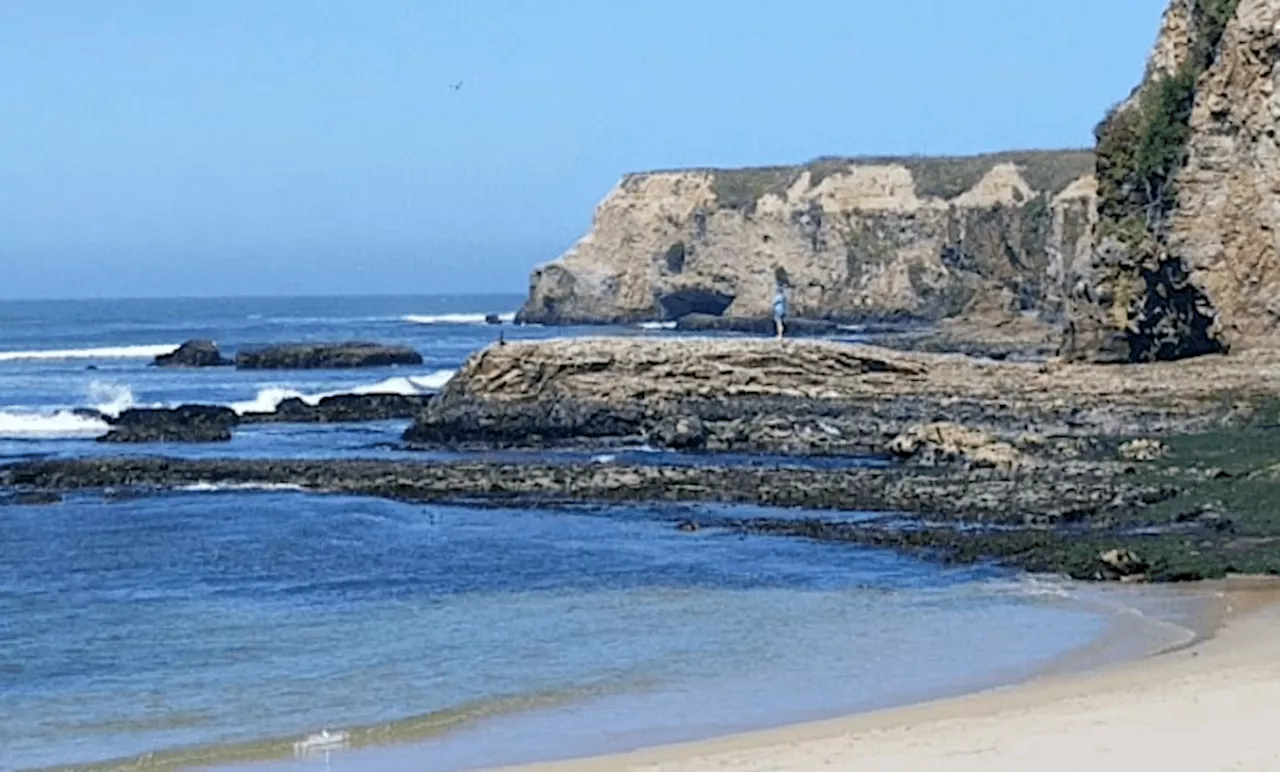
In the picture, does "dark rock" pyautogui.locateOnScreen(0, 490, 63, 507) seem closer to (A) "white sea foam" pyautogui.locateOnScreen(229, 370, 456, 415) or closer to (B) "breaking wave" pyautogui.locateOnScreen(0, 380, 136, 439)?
(B) "breaking wave" pyautogui.locateOnScreen(0, 380, 136, 439)

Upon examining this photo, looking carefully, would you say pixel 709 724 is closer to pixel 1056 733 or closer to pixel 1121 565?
pixel 1056 733

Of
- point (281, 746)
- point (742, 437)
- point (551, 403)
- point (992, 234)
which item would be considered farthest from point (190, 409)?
point (992, 234)

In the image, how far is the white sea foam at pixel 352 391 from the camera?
146 ft

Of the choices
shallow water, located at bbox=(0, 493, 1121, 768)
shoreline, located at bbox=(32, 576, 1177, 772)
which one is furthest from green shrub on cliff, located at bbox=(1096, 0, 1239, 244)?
shoreline, located at bbox=(32, 576, 1177, 772)

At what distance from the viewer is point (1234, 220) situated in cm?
3491

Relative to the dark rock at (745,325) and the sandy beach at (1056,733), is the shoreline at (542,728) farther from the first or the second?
the dark rock at (745,325)

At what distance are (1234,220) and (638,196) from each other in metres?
64.5

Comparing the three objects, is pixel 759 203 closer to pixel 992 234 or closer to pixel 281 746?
pixel 992 234

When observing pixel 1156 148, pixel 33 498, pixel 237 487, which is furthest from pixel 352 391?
pixel 33 498

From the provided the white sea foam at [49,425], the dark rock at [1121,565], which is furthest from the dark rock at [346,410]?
the dark rock at [1121,565]

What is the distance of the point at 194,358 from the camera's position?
64562 millimetres

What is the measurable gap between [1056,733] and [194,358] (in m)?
56.7

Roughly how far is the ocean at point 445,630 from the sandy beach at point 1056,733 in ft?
1.96

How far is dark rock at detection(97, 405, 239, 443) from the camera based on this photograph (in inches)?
1385
